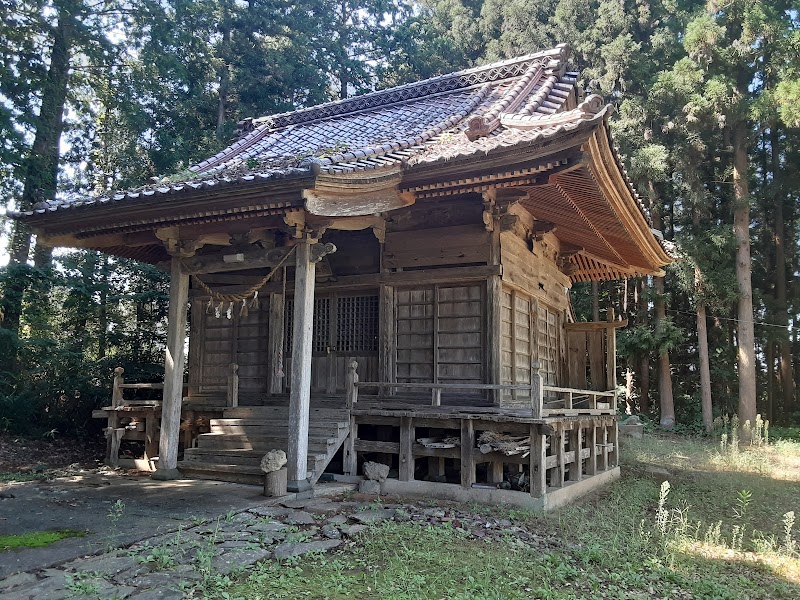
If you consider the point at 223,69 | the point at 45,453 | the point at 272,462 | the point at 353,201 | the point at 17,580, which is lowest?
the point at 45,453

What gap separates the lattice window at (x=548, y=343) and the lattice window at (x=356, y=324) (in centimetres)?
332

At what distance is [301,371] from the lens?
26.0 feet

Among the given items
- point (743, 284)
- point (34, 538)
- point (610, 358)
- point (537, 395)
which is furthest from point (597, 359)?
point (34, 538)

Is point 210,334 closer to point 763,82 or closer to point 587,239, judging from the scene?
point 587,239

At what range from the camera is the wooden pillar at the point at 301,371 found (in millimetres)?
7734

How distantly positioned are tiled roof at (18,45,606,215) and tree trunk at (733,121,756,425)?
40.1 feet

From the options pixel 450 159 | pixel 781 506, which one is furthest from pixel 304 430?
pixel 781 506

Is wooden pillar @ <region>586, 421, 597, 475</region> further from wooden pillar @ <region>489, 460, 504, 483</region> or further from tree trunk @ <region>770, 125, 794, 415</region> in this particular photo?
tree trunk @ <region>770, 125, 794, 415</region>

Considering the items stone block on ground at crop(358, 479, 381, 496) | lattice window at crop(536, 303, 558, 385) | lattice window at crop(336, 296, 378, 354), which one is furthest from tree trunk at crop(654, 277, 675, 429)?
stone block on ground at crop(358, 479, 381, 496)

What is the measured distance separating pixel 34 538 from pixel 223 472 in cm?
304

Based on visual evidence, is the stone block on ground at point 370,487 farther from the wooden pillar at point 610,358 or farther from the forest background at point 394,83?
the forest background at point 394,83

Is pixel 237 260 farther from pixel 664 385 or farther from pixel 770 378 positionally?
pixel 770 378

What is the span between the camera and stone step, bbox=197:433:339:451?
8.49 m

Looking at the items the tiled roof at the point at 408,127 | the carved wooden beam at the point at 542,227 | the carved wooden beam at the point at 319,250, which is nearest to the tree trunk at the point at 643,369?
the tiled roof at the point at 408,127
